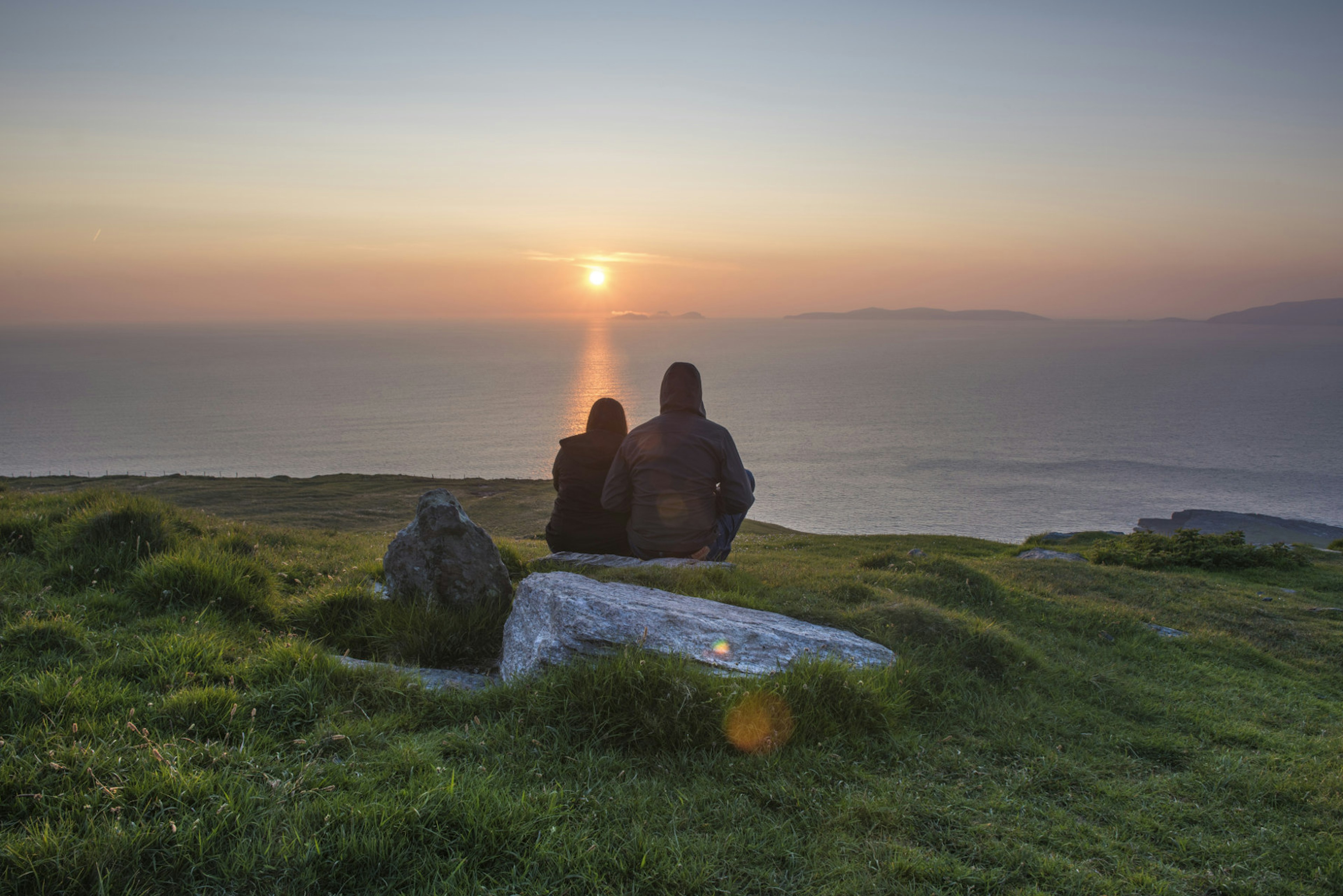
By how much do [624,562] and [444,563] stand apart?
112 inches

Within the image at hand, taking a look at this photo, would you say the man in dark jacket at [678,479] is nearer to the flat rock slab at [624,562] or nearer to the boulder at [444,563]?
the flat rock slab at [624,562]

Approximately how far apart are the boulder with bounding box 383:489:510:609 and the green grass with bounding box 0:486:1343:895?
0.31 meters

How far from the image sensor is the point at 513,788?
3918 mm

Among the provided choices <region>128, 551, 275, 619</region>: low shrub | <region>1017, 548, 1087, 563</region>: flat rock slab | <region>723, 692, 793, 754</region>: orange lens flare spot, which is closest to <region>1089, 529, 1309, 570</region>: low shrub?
<region>1017, 548, 1087, 563</region>: flat rock slab

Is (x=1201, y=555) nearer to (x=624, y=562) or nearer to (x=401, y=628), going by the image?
(x=624, y=562)

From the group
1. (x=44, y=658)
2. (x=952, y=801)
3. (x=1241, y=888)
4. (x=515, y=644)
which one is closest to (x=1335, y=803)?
(x=1241, y=888)

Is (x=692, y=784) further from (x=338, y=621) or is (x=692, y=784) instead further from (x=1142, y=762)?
(x=338, y=621)

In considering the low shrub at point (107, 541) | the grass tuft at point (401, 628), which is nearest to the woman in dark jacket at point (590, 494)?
the grass tuft at point (401, 628)

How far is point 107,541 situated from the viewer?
798cm

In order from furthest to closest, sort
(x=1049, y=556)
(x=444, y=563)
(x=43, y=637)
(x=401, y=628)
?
(x=1049, y=556)
(x=444, y=563)
(x=401, y=628)
(x=43, y=637)

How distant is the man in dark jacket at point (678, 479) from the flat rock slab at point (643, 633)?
9.31 feet

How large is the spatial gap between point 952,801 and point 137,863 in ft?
14.3

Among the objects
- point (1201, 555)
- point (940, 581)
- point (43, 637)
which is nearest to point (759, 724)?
point (43, 637)

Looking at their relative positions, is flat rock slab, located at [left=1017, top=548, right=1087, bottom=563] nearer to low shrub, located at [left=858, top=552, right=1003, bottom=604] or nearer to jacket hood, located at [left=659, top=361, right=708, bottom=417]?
low shrub, located at [left=858, top=552, right=1003, bottom=604]
